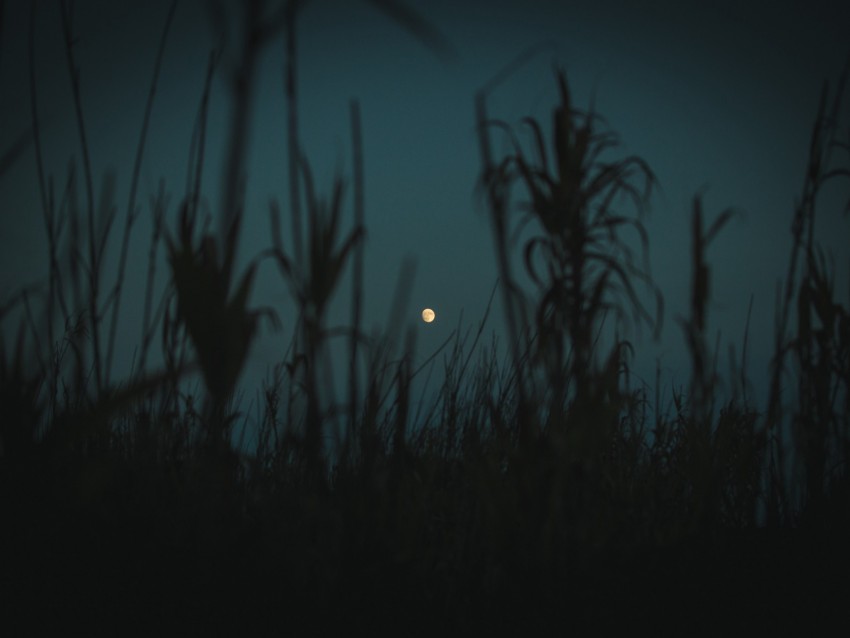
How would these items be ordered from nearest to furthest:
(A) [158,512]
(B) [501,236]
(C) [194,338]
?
(C) [194,338]
(B) [501,236]
(A) [158,512]

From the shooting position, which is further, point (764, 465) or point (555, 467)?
point (764, 465)

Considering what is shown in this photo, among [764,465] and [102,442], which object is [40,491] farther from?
[764,465]

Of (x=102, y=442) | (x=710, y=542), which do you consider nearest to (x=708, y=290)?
(x=710, y=542)

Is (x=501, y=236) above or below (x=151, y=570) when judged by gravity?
above

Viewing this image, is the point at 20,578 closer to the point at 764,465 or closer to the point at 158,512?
the point at 158,512

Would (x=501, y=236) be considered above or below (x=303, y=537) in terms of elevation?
above

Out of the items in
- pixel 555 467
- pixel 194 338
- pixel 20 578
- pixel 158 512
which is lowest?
pixel 20 578

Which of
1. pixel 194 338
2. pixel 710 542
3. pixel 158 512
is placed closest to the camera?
pixel 194 338

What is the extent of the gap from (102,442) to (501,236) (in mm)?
1355

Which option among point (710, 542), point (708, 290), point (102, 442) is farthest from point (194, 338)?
point (710, 542)

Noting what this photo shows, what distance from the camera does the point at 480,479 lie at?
976mm

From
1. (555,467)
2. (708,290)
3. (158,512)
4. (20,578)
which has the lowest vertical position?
(20,578)

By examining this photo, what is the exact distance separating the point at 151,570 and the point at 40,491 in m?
0.28

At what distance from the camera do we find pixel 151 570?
112cm
